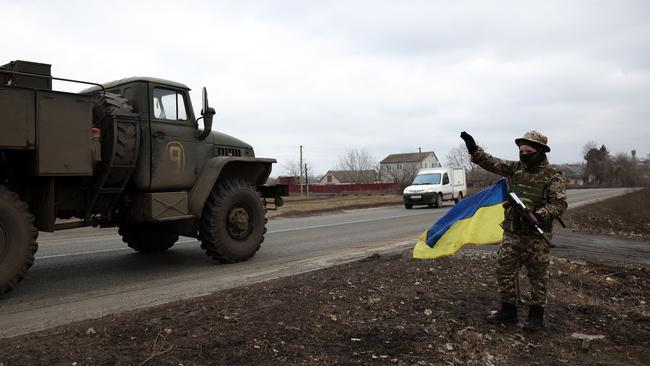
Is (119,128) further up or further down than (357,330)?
further up

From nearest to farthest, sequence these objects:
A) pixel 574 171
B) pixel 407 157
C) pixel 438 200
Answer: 1. pixel 438 200
2. pixel 407 157
3. pixel 574 171

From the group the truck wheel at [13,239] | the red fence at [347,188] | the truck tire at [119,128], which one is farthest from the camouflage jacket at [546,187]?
the red fence at [347,188]

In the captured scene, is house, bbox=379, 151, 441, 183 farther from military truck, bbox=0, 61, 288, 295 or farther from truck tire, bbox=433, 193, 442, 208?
military truck, bbox=0, 61, 288, 295

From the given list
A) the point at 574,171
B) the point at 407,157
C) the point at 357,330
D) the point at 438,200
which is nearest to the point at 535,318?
the point at 357,330

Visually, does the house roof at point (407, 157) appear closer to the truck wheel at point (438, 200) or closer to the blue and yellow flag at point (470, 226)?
the truck wheel at point (438, 200)

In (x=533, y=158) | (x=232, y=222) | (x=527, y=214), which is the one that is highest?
(x=533, y=158)

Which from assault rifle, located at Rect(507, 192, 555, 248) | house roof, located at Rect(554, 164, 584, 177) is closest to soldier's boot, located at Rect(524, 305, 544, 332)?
assault rifle, located at Rect(507, 192, 555, 248)

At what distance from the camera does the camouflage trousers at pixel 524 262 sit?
452cm

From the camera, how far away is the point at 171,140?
7.66 m

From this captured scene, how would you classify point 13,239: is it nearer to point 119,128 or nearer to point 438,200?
point 119,128

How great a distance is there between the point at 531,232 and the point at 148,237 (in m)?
6.78

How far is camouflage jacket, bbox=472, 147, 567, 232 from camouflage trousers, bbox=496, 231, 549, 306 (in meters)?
0.15

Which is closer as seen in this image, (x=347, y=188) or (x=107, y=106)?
(x=107, y=106)

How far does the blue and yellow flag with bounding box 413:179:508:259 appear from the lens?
594cm
